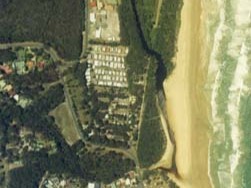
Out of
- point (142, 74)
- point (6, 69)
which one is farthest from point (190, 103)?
point (6, 69)

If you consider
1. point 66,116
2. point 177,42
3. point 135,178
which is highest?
point 177,42

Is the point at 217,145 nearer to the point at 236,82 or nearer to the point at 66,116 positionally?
the point at 236,82

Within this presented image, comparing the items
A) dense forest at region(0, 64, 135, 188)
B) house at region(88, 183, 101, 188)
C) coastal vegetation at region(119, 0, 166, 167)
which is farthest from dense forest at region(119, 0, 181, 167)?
house at region(88, 183, 101, 188)

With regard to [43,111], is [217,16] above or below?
above

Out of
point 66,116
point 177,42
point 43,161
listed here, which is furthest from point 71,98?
point 177,42

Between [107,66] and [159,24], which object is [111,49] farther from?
[159,24]

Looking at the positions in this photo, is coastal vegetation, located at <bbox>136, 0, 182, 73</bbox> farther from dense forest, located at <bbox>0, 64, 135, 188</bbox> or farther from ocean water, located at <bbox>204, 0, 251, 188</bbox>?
dense forest, located at <bbox>0, 64, 135, 188</bbox>
